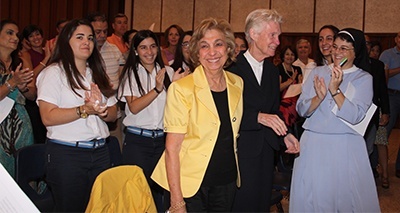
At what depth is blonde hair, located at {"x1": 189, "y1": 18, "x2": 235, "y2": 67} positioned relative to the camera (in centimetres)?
244

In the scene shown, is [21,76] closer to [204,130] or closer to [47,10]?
[204,130]

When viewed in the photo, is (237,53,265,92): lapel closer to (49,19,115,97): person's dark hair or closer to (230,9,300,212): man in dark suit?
(230,9,300,212): man in dark suit

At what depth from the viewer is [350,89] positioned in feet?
10.6

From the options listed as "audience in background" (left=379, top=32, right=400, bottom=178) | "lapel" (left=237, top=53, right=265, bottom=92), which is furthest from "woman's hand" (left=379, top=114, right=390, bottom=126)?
"lapel" (left=237, top=53, right=265, bottom=92)

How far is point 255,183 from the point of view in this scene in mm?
2760

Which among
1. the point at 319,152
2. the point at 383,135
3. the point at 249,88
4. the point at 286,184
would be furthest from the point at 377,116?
the point at 249,88

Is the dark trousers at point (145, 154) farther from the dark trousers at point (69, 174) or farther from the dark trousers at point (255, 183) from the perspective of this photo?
the dark trousers at point (255, 183)

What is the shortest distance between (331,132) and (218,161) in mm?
1147

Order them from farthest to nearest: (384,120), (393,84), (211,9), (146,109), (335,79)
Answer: (211,9)
(393,84)
(384,120)
(146,109)
(335,79)

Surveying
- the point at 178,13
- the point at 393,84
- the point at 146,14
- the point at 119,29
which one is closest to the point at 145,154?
the point at 119,29

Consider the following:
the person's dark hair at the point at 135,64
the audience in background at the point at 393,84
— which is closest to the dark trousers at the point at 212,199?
the person's dark hair at the point at 135,64

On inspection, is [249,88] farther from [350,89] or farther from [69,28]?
[69,28]

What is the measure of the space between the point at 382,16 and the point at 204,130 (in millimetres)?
8911

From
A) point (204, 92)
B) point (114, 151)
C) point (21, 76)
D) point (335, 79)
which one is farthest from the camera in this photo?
point (21, 76)
